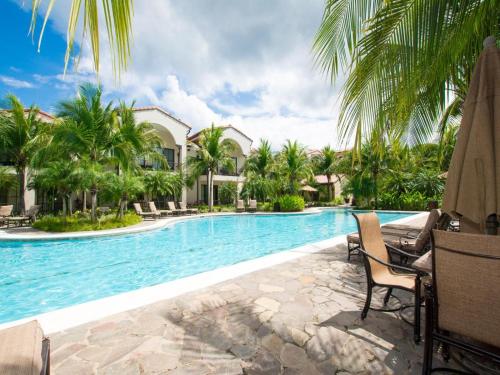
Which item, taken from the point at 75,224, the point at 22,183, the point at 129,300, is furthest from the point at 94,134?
the point at 129,300

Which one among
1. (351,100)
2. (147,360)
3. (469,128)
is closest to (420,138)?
(351,100)

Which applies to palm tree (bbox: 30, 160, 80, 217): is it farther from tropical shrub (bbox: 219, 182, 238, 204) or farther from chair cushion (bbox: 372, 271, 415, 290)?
tropical shrub (bbox: 219, 182, 238, 204)

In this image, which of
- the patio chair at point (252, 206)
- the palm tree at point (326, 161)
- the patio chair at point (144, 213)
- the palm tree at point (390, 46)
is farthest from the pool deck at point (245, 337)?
the palm tree at point (326, 161)

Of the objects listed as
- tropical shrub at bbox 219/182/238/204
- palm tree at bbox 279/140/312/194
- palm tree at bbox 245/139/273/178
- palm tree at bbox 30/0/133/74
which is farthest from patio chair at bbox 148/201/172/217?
palm tree at bbox 30/0/133/74

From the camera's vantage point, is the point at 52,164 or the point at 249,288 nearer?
the point at 249,288

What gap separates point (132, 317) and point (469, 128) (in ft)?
12.7

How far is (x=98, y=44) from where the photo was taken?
1080 millimetres

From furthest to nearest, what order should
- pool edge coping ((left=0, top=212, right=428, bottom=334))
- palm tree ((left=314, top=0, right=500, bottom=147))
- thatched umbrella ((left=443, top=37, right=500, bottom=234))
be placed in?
pool edge coping ((left=0, top=212, right=428, bottom=334)), palm tree ((left=314, top=0, right=500, bottom=147)), thatched umbrella ((left=443, top=37, right=500, bottom=234))

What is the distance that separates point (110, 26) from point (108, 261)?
8.08m

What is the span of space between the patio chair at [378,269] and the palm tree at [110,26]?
2805 millimetres

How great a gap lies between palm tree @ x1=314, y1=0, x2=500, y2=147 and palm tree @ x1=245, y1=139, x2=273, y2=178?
22.5 metres

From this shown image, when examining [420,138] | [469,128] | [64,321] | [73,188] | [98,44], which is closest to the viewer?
[98,44]

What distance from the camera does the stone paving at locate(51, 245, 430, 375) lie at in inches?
90.7

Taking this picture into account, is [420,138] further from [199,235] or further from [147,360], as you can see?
[199,235]
